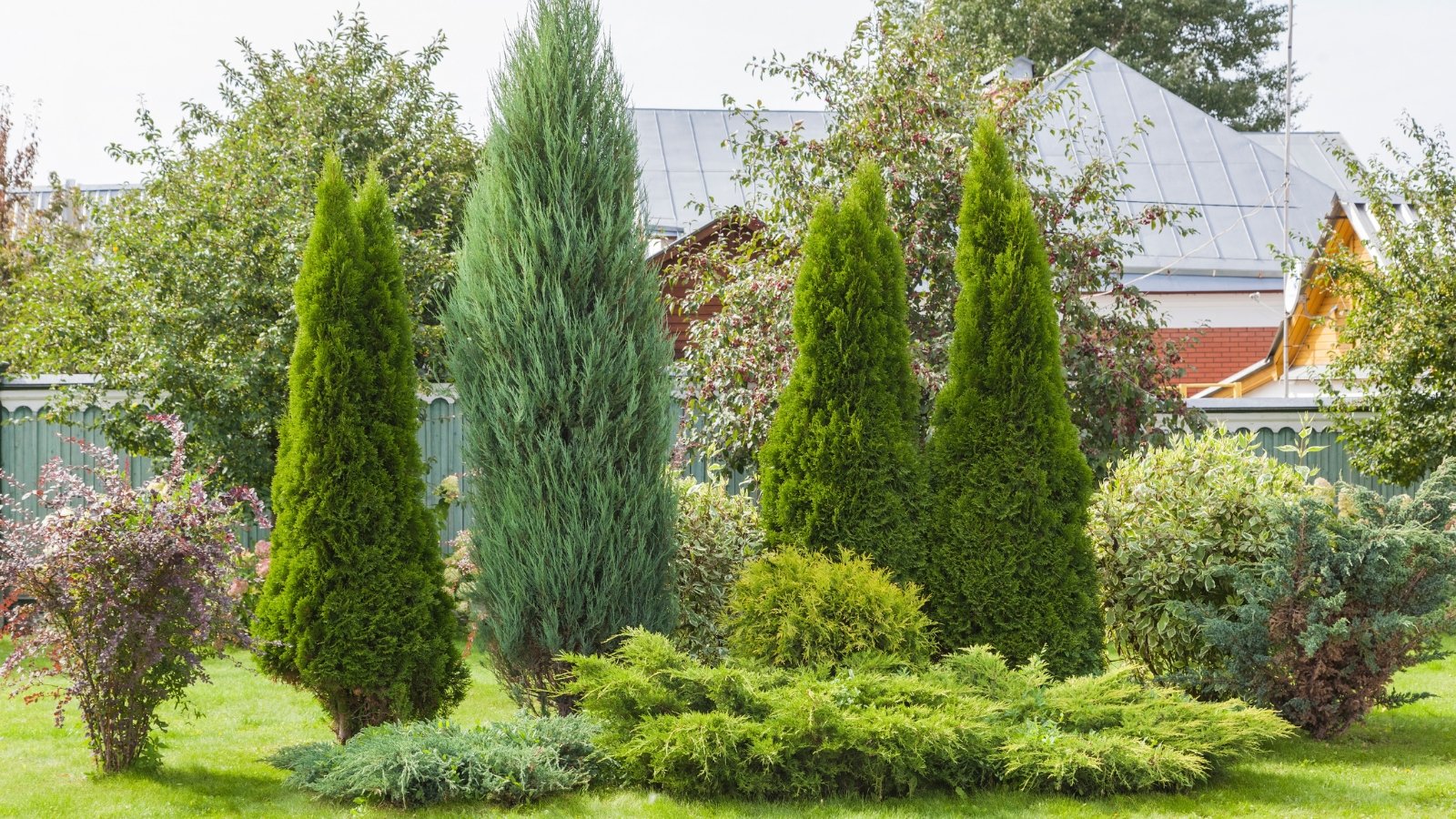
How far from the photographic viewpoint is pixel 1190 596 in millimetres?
7273

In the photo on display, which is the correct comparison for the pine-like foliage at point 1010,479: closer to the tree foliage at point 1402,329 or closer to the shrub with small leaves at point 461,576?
the shrub with small leaves at point 461,576

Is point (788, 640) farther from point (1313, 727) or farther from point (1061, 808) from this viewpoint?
point (1313, 727)

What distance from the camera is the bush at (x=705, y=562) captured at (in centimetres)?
711

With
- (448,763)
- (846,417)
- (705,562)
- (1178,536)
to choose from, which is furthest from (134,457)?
(1178,536)

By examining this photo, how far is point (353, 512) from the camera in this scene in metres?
5.89

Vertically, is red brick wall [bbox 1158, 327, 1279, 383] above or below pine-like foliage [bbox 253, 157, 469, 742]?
above

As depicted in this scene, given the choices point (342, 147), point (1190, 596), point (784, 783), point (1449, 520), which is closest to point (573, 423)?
point (784, 783)

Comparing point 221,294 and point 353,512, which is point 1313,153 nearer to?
point 221,294

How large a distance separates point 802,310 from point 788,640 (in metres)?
1.88

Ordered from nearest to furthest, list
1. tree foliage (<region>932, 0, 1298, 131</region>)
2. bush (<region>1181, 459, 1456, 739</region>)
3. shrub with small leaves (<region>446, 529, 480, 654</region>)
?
bush (<region>1181, 459, 1456, 739</region>) → shrub with small leaves (<region>446, 529, 480, 654</region>) → tree foliage (<region>932, 0, 1298, 131</region>)

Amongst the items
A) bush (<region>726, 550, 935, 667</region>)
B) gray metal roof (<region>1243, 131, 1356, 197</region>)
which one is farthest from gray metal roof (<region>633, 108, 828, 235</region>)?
bush (<region>726, 550, 935, 667</region>)

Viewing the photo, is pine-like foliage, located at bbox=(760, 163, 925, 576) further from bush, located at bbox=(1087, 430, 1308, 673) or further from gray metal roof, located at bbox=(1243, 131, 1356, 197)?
gray metal roof, located at bbox=(1243, 131, 1356, 197)

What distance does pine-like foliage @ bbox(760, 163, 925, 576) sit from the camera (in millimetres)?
6582

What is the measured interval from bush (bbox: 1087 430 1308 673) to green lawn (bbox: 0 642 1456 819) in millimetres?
1014
